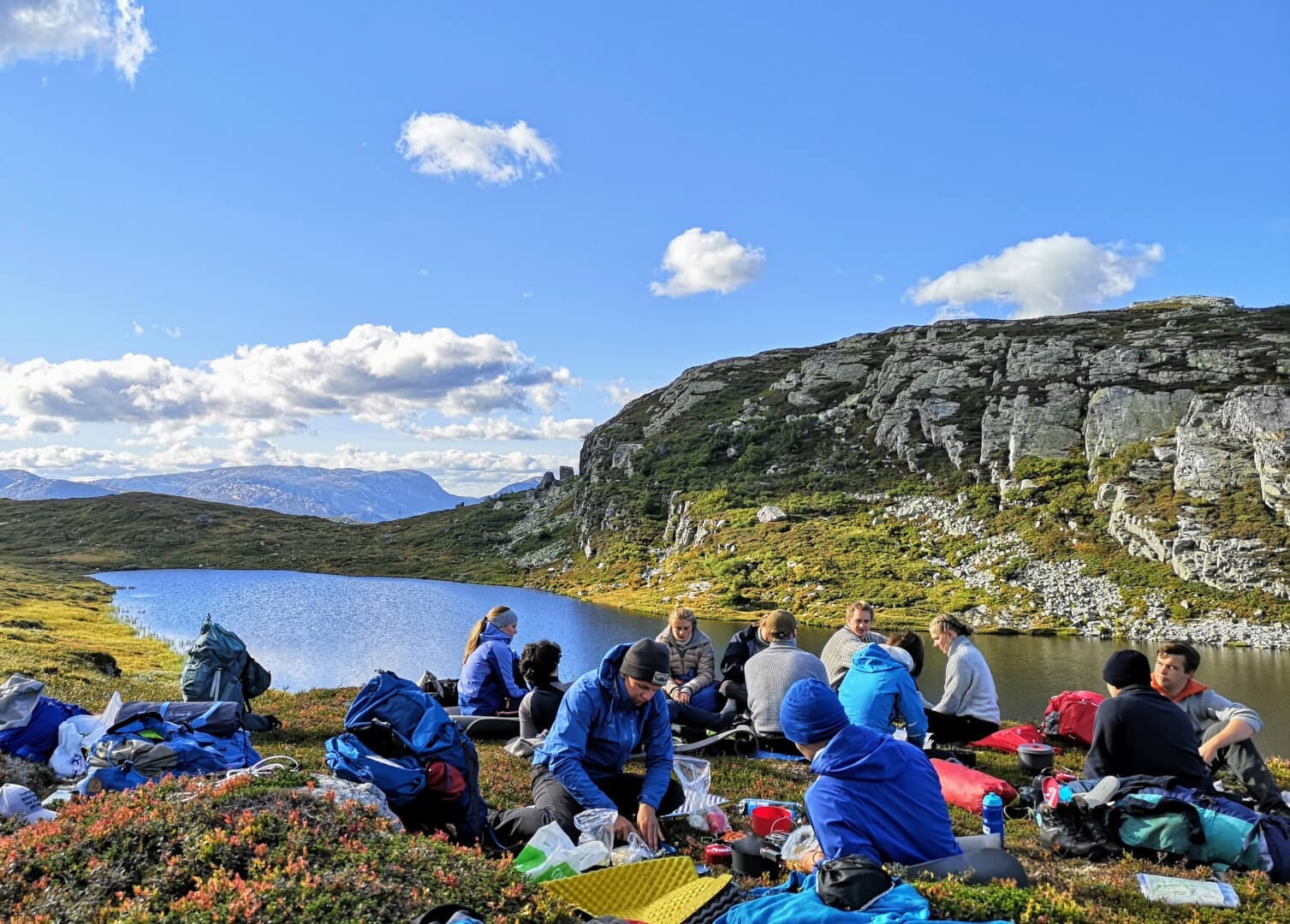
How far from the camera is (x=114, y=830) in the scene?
20.5 ft

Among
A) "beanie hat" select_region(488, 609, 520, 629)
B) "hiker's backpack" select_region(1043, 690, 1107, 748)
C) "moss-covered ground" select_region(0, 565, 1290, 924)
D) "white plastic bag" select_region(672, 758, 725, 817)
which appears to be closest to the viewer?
"moss-covered ground" select_region(0, 565, 1290, 924)

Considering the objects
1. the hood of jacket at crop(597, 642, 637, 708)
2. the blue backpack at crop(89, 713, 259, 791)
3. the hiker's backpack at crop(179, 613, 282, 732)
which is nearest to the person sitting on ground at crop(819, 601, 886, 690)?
the hood of jacket at crop(597, 642, 637, 708)

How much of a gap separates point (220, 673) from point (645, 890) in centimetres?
1155

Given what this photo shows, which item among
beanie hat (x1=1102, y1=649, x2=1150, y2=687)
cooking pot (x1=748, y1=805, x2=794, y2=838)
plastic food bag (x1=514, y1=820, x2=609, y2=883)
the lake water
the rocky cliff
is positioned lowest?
the lake water

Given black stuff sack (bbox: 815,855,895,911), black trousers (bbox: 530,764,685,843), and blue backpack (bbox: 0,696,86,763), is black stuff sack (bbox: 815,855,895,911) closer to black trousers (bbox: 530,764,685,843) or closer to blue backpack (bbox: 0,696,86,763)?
black trousers (bbox: 530,764,685,843)

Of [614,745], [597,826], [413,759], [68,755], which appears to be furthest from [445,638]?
[597,826]

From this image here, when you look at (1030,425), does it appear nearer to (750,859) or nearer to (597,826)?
(750,859)

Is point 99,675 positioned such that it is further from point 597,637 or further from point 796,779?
point 597,637

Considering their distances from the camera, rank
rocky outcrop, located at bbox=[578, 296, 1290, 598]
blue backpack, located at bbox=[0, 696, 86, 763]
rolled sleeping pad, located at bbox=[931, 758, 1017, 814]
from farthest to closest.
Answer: rocky outcrop, located at bbox=[578, 296, 1290, 598], rolled sleeping pad, located at bbox=[931, 758, 1017, 814], blue backpack, located at bbox=[0, 696, 86, 763]

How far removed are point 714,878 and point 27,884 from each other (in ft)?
17.1

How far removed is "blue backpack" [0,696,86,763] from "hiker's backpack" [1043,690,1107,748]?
17699 mm

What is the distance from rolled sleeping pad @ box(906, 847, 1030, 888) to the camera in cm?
614

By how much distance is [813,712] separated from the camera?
20.3 ft

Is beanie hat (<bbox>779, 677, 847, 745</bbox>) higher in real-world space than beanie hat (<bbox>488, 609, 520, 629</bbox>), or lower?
higher
